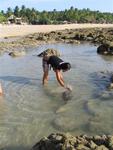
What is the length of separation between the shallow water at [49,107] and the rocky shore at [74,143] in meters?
1.17

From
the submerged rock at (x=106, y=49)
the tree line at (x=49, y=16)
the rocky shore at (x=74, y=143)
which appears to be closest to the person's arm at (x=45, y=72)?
the rocky shore at (x=74, y=143)

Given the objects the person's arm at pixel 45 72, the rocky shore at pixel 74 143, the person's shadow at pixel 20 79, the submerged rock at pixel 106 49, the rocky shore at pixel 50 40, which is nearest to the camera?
the rocky shore at pixel 74 143

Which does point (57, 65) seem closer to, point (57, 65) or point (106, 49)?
point (57, 65)

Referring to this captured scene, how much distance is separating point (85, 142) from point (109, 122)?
2794 millimetres

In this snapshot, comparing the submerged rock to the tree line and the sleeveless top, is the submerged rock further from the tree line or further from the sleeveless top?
the tree line

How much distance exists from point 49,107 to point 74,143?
4.34m

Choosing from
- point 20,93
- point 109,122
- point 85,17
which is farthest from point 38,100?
point 85,17

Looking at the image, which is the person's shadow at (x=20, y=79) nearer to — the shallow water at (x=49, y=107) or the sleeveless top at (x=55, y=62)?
the shallow water at (x=49, y=107)

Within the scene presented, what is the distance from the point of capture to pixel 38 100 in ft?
37.9

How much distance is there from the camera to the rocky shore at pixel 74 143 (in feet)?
20.3

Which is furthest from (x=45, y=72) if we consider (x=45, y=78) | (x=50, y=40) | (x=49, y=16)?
(x=49, y=16)

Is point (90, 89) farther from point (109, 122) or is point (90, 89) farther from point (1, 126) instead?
point (1, 126)

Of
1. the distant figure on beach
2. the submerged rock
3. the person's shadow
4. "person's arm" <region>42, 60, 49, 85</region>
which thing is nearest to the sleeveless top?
the distant figure on beach

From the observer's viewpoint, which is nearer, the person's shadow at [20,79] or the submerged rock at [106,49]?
the person's shadow at [20,79]
